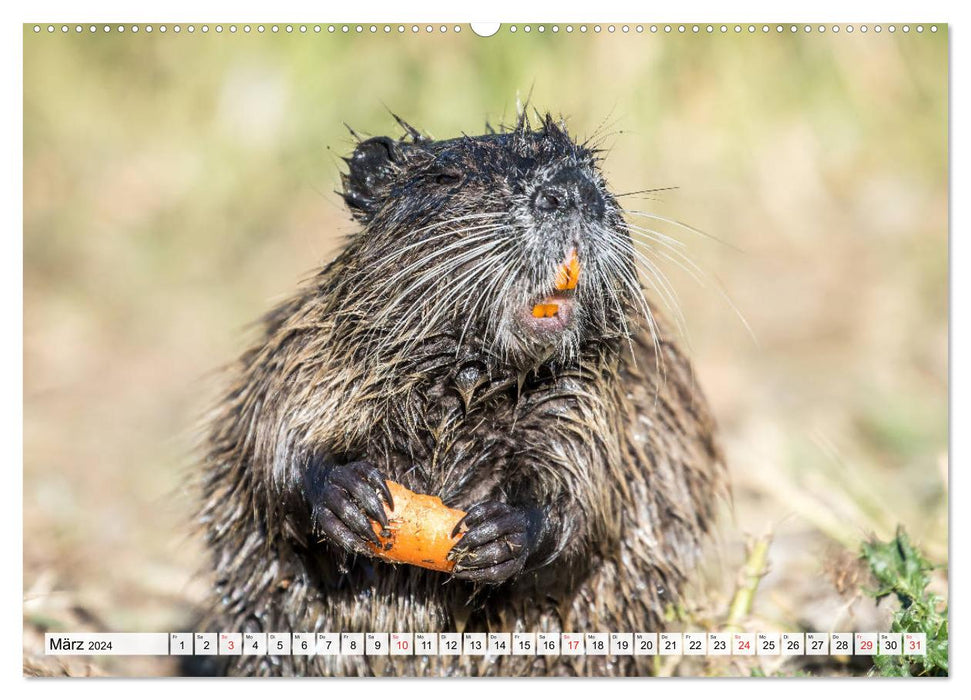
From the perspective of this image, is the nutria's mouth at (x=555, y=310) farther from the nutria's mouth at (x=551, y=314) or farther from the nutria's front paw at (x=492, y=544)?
the nutria's front paw at (x=492, y=544)

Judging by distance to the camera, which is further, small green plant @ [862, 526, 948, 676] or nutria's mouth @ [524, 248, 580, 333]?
small green plant @ [862, 526, 948, 676]

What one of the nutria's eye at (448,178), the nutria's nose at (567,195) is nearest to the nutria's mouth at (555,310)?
the nutria's nose at (567,195)

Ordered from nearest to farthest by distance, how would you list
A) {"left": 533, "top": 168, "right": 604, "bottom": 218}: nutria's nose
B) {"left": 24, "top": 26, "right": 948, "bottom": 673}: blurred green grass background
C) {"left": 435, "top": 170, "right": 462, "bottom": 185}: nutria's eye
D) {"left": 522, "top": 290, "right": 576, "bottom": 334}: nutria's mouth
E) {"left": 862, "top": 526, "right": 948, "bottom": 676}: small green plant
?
{"left": 533, "top": 168, "right": 604, "bottom": 218}: nutria's nose, {"left": 522, "top": 290, "right": 576, "bottom": 334}: nutria's mouth, {"left": 435, "top": 170, "right": 462, "bottom": 185}: nutria's eye, {"left": 862, "top": 526, "right": 948, "bottom": 676}: small green plant, {"left": 24, "top": 26, "right": 948, "bottom": 673}: blurred green grass background

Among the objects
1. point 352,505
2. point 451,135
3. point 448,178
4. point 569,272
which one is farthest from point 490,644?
point 451,135

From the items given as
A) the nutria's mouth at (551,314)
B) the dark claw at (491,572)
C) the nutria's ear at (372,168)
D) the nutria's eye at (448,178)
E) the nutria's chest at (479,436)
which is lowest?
the dark claw at (491,572)

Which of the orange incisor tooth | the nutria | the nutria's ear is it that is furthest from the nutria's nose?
the nutria's ear

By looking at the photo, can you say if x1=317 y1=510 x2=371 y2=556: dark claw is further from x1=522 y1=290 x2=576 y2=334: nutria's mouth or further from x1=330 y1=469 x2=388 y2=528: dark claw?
x1=522 y1=290 x2=576 y2=334: nutria's mouth
